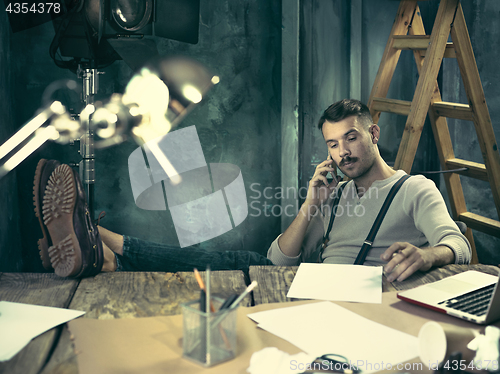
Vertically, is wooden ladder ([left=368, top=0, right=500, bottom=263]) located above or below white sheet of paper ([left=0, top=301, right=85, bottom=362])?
above

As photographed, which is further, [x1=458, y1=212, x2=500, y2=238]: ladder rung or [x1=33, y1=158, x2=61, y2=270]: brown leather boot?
[x1=458, y1=212, x2=500, y2=238]: ladder rung

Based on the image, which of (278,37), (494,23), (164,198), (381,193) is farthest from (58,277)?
(494,23)

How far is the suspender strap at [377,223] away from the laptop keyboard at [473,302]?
0.52 m

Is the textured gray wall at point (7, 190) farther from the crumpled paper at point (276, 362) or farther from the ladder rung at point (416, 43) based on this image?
the ladder rung at point (416, 43)

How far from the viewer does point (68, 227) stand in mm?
1107

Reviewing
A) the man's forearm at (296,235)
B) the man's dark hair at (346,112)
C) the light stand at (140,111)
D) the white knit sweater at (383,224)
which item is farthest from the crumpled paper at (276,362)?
the light stand at (140,111)

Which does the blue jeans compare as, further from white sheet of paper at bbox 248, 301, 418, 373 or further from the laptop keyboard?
the laptop keyboard

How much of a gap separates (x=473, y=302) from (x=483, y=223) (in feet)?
4.23

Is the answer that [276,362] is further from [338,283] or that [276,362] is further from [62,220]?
[62,220]

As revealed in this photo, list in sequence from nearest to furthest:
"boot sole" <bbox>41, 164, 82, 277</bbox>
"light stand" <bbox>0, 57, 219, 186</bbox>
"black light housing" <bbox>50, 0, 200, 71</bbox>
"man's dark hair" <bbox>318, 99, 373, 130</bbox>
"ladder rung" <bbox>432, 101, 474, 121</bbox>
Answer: "boot sole" <bbox>41, 164, 82, 277</bbox> < "man's dark hair" <bbox>318, 99, 373, 130</bbox> < "black light housing" <bbox>50, 0, 200, 71</bbox> < "ladder rung" <bbox>432, 101, 474, 121</bbox> < "light stand" <bbox>0, 57, 219, 186</bbox>

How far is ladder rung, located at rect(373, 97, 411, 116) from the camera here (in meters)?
1.93

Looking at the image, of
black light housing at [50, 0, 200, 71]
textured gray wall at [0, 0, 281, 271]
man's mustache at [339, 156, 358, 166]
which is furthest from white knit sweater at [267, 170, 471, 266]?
black light housing at [50, 0, 200, 71]

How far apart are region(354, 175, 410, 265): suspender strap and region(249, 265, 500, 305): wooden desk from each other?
1.01ft

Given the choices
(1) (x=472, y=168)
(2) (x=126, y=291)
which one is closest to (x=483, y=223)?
(1) (x=472, y=168)
